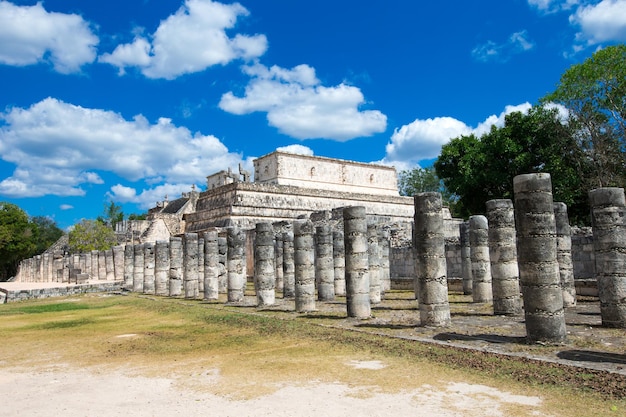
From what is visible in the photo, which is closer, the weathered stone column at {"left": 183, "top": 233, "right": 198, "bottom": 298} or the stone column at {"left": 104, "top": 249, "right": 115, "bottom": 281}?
the weathered stone column at {"left": 183, "top": 233, "right": 198, "bottom": 298}

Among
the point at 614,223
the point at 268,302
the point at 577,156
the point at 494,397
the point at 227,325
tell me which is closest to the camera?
the point at 494,397

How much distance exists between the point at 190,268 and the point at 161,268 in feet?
10.7

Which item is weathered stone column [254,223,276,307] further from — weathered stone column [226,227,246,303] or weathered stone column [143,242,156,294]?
weathered stone column [143,242,156,294]

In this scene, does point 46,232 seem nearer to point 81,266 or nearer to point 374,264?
point 81,266

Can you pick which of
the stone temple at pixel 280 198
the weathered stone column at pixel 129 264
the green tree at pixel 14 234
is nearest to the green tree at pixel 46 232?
the green tree at pixel 14 234

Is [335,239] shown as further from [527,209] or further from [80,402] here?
[80,402]

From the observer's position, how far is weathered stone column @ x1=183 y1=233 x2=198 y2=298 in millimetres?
17312

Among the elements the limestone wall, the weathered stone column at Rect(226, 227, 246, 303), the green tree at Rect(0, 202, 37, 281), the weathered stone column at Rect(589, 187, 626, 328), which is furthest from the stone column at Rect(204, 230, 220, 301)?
the green tree at Rect(0, 202, 37, 281)

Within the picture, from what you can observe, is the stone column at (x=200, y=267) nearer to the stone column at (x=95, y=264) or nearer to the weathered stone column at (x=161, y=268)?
the weathered stone column at (x=161, y=268)

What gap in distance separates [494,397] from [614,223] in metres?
5.30

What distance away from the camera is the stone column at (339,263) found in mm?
15688

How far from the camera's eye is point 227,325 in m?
9.81

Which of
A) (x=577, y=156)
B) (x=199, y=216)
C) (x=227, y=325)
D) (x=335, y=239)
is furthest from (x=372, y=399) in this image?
(x=199, y=216)

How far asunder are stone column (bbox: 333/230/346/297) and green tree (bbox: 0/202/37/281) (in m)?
36.7
